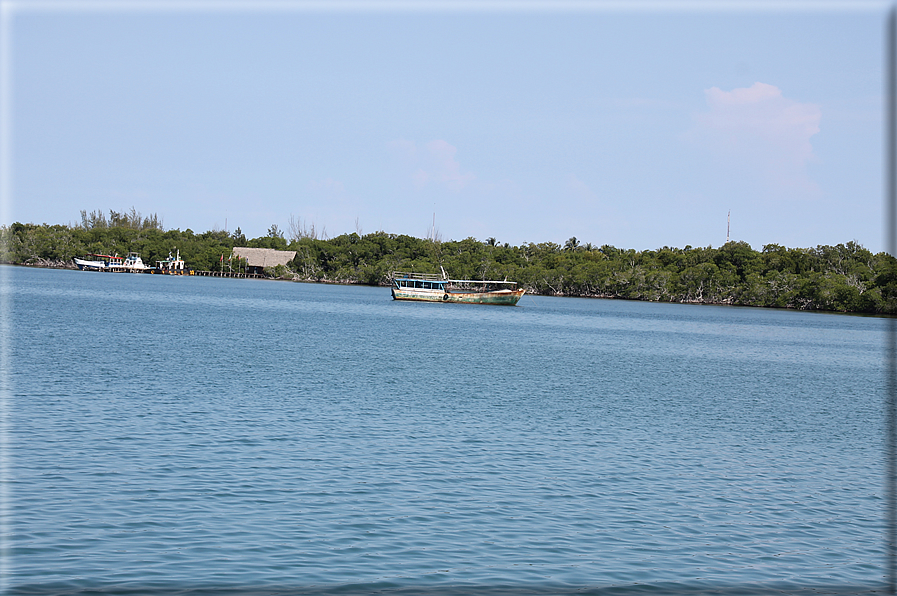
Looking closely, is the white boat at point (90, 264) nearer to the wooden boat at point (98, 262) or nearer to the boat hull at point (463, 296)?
the wooden boat at point (98, 262)

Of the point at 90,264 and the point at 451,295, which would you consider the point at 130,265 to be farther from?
the point at 451,295

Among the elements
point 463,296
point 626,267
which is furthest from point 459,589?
point 626,267

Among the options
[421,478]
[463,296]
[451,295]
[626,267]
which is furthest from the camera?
[626,267]

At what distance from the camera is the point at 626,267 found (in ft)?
586

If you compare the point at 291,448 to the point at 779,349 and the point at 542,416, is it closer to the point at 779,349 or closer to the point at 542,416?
the point at 542,416

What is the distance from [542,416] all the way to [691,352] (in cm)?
3466

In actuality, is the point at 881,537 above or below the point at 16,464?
below

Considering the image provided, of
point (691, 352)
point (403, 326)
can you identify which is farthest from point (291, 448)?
point (403, 326)

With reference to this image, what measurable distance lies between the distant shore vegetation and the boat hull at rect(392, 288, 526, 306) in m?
48.8

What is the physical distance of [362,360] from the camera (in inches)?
1671

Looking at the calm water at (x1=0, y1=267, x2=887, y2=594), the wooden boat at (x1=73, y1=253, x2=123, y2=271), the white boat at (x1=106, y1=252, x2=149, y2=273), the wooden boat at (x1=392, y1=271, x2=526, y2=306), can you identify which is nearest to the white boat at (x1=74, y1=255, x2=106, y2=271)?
the wooden boat at (x1=73, y1=253, x2=123, y2=271)

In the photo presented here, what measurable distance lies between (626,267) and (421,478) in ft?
544

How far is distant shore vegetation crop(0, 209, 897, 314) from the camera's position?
144 metres

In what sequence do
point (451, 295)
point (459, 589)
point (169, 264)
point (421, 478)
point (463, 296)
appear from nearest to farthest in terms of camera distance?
point (459, 589), point (421, 478), point (463, 296), point (451, 295), point (169, 264)
